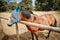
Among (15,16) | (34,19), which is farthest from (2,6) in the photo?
(15,16)

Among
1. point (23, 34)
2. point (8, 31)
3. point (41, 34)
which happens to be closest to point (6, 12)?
point (8, 31)

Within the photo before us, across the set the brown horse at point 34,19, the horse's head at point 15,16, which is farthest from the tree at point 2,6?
the horse's head at point 15,16

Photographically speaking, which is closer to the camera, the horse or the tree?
the horse

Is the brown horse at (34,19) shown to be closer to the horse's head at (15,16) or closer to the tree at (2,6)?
the horse's head at (15,16)

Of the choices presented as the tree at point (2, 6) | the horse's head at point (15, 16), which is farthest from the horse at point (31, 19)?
the tree at point (2, 6)

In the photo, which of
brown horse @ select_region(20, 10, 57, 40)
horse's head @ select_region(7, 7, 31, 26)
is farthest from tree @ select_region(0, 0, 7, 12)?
horse's head @ select_region(7, 7, 31, 26)

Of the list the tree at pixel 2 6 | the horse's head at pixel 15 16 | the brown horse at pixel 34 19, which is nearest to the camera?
the horse's head at pixel 15 16

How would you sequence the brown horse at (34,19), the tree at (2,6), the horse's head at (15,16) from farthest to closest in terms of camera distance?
the tree at (2,6), the brown horse at (34,19), the horse's head at (15,16)

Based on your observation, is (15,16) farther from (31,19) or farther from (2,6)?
(2,6)

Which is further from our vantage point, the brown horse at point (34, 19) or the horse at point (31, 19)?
the brown horse at point (34, 19)

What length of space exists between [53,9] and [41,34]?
1.37 metres

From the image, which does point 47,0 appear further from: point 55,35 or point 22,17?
point 22,17

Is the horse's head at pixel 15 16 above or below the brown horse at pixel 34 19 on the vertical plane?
above

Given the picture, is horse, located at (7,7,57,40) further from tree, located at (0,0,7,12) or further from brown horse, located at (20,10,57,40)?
tree, located at (0,0,7,12)
